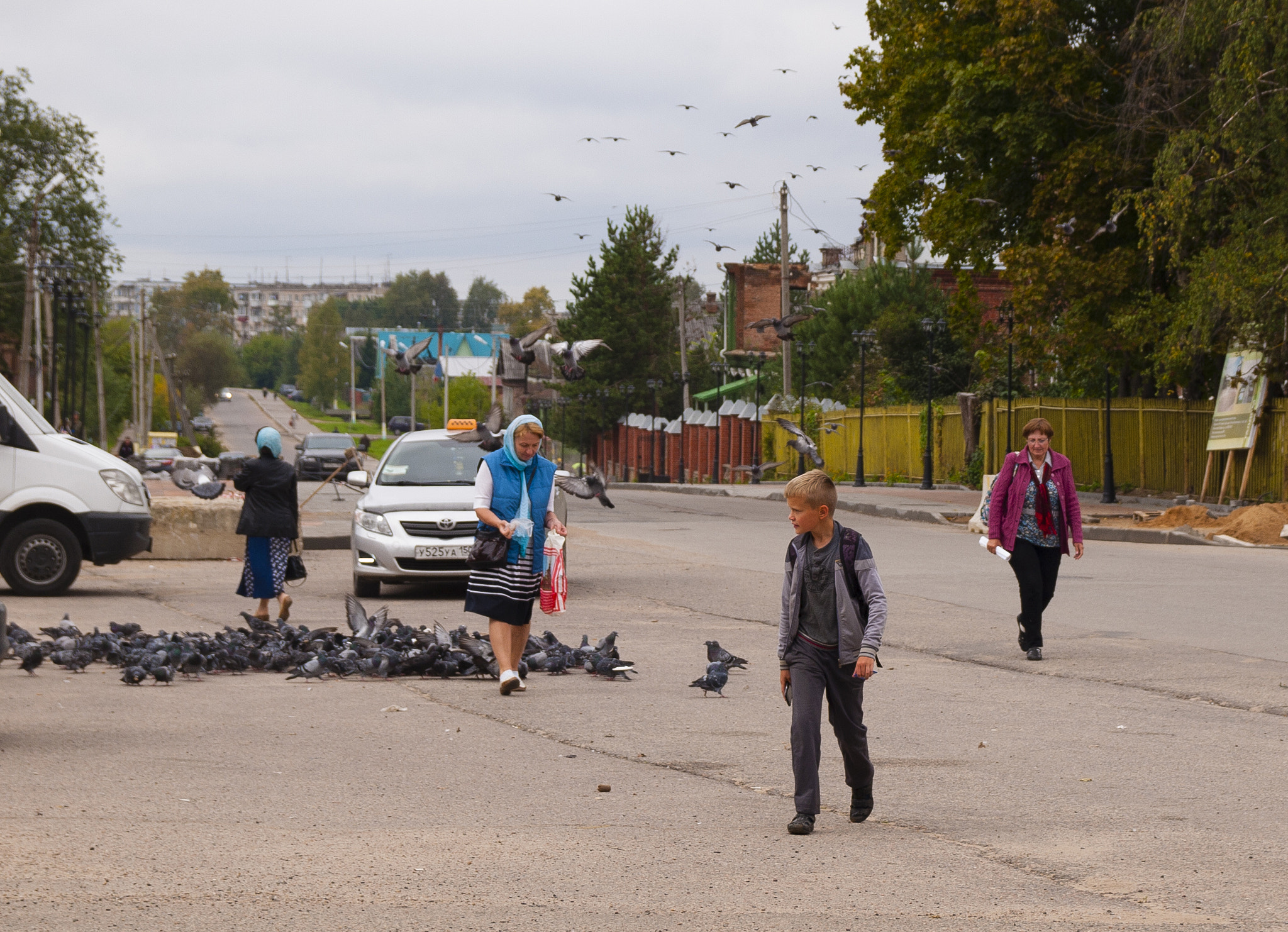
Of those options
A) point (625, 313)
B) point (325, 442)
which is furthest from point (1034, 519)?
point (625, 313)

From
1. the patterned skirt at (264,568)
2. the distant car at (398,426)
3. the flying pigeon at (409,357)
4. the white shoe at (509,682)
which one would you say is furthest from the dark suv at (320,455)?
the white shoe at (509,682)

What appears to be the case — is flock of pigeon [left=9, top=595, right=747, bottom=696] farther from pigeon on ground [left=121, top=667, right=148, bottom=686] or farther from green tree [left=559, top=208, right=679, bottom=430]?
green tree [left=559, top=208, right=679, bottom=430]

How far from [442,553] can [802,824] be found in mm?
9226

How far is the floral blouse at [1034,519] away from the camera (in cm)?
1070

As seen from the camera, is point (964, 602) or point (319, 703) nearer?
point (319, 703)

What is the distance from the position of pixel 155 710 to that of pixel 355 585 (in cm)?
664

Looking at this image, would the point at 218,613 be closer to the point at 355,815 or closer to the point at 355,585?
the point at 355,585

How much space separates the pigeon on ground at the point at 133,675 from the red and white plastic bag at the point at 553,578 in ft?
8.33

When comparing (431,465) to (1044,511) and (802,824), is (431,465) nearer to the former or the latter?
(1044,511)

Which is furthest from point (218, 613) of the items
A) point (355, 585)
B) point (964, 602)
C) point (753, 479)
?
point (753, 479)

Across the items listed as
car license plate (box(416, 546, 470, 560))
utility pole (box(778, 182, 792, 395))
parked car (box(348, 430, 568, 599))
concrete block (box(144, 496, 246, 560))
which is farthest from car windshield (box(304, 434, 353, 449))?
car license plate (box(416, 546, 470, 560))

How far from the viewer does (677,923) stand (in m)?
4.32

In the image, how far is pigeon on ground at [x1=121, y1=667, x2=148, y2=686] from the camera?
9070 millimetres

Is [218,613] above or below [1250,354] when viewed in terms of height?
below
